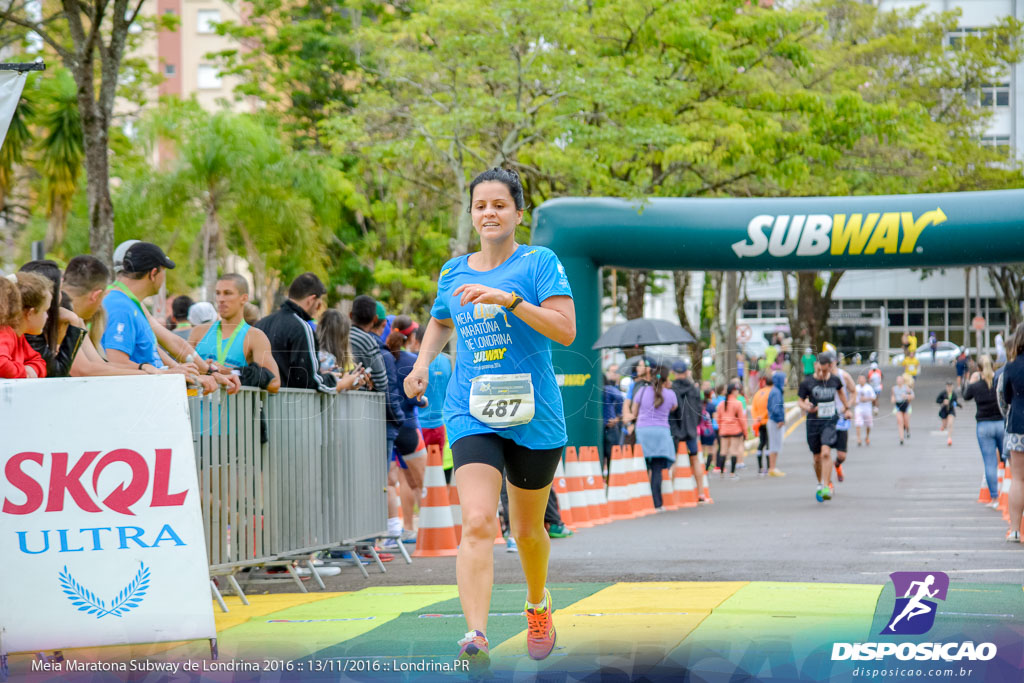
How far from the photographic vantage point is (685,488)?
17.9 meters

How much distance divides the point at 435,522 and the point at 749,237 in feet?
22.6

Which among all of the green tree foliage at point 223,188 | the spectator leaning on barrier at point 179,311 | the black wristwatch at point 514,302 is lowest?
the black wristwatch at point 514,302

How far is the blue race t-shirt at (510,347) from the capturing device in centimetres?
511

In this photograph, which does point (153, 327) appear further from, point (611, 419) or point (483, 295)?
point (611, 419)

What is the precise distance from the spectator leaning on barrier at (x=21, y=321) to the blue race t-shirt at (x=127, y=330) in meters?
0.85

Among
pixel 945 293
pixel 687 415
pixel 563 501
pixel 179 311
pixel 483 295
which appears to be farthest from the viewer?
pixel 945 293

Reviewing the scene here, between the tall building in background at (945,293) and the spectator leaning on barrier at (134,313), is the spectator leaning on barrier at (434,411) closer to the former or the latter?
the spectator leaning on barrier at (134,313)

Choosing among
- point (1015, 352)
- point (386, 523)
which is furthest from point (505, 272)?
point (1015, 352)

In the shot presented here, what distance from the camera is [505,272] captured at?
5246 millimetres

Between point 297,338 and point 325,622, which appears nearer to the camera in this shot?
point 325,622

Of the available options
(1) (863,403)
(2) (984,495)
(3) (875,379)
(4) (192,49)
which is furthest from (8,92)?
(4) (192,49)

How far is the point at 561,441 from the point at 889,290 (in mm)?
20165

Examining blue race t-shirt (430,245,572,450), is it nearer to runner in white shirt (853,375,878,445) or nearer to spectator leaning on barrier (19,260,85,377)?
spectator leaning on barrier (19,260,85,377)

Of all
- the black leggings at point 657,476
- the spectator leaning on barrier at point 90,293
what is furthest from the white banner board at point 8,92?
→ the black leggings at point 657,476
